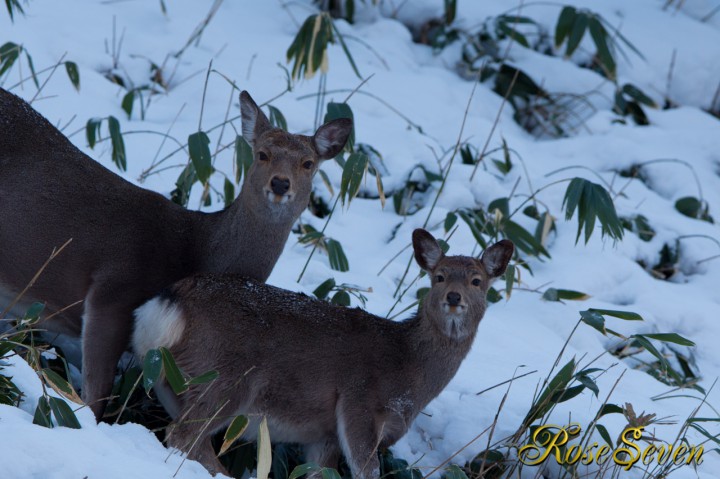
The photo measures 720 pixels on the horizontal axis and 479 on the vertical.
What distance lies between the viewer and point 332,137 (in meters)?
5.94

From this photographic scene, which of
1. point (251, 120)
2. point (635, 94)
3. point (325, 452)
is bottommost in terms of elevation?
point (325, 452)

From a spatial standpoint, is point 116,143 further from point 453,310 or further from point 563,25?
point 563,25

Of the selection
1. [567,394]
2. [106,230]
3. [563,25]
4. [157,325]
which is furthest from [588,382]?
[563,25]

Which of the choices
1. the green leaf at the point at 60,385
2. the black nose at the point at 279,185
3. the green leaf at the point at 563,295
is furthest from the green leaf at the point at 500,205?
the green leaf at the point at 60,385

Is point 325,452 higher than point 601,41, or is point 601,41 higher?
point 601,41

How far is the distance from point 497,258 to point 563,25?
14.6 feet

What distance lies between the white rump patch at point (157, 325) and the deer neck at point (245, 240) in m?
0.65

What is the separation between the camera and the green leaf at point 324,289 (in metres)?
6.14

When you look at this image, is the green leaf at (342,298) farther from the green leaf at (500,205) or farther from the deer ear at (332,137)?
the green leaf at (500,205)

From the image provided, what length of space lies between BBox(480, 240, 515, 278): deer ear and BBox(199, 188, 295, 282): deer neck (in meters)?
0.99

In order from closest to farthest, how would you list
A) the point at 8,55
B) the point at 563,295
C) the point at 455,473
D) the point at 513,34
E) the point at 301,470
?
the point at 301,470 → the point at 455,473 → the point at 563,295 → the point at 8,55 → the point at 513,34

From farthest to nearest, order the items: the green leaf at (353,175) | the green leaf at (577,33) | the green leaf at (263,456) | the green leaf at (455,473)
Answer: the green leaf at (577,33) → the green leaf at (353,175) → the green leaf at (455,473) → the green leaf at (263,456)

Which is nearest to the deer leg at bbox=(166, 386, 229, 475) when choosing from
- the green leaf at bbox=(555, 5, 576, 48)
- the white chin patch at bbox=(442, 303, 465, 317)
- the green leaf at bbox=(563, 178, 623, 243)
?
the white chin patch at bbox=(442, 303, 465, 317)

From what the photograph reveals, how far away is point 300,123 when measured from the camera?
8.35 metres
